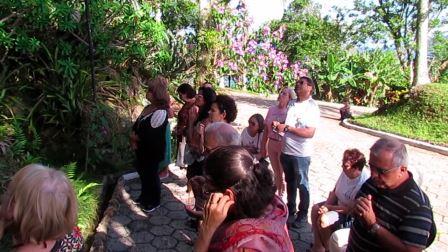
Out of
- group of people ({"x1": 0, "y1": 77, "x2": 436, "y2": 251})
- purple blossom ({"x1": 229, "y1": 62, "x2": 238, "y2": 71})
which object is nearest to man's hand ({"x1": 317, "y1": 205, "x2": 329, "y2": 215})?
group of people ({"x1": 0, "y1": 77, "x2": 436, "y2": 251})

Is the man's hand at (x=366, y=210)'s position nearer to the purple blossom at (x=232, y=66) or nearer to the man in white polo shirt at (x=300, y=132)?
the man in white polo shirt at (x=300, y=132)

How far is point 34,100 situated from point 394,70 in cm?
1613

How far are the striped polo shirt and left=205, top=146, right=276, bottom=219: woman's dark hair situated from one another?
0.97 m

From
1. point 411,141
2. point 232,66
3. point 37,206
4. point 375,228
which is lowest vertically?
point 411,141

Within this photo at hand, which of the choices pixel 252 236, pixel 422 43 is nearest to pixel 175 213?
pixel 252 236

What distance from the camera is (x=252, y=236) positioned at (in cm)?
159

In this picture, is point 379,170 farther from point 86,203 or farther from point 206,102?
point 86,203

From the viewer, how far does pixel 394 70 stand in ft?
58.7

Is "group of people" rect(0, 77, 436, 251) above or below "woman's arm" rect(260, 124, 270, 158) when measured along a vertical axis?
above

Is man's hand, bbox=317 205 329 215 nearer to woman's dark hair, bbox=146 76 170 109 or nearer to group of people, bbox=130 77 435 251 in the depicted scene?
group of people, bbox=130 77 435 251

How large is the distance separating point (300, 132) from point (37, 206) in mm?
2726

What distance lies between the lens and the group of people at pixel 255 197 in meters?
1.69

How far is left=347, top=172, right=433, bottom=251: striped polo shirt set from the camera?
222cm

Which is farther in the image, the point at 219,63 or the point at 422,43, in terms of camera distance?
the point at 422,43
